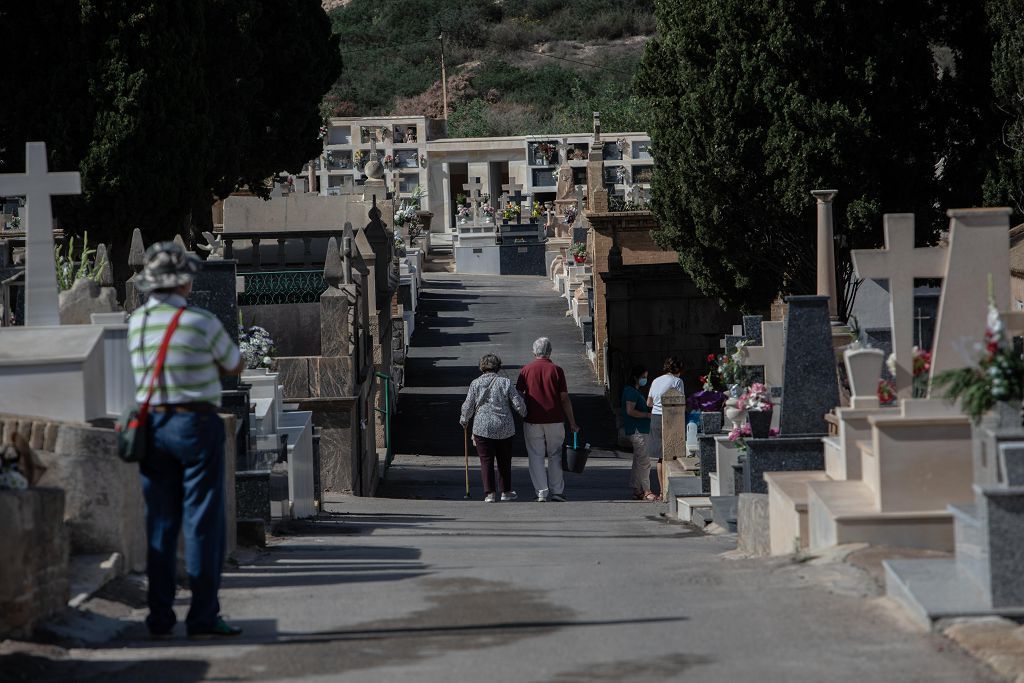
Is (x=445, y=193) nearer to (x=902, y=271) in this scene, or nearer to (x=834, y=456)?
(x=834, y=456)

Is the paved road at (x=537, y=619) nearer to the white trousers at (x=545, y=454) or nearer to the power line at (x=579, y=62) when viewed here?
the white trousers at (x=545, y=454)

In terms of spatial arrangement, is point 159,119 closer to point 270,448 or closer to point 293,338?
point 293,338

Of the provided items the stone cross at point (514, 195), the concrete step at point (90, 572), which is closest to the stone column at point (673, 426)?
the concrete step at point (90, 572)

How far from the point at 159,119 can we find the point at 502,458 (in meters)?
10.1

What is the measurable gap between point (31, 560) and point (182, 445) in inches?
26.1

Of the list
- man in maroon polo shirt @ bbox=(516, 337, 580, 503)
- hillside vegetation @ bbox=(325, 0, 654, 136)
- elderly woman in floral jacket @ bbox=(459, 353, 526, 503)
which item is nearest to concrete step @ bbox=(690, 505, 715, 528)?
man in maroon polo shirt @ bbox=(516, 337, 580, 503)

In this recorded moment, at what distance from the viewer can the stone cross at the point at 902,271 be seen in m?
8.40

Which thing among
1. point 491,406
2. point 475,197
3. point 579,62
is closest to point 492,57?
point 579,62

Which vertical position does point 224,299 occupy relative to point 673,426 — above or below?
above

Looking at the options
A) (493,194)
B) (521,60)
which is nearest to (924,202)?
(493,194)

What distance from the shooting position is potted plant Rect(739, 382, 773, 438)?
10570 millimetres

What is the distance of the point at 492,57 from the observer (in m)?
93.2

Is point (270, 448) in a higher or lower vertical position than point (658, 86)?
lower

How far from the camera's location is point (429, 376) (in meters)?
27.0
